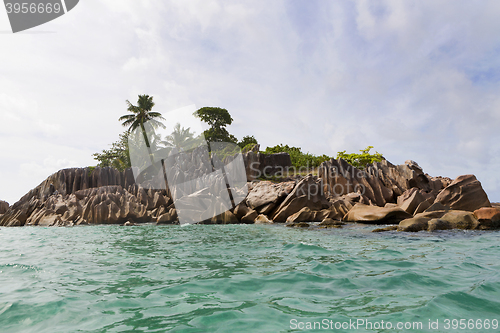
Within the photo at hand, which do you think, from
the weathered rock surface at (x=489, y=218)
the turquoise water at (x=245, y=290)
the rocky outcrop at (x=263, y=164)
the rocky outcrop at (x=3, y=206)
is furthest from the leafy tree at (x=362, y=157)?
the rocky outcrop at (x=3, y=206)

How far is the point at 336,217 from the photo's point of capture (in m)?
20.3

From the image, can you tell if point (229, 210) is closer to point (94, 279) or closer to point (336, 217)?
point (336, 217)

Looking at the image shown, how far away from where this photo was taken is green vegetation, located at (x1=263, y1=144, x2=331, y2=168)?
41000mm

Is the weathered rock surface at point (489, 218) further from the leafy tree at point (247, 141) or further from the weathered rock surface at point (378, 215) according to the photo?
the leafy tree at point (247, 141)

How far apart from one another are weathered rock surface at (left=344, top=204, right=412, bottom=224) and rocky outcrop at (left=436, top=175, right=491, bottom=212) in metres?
2.97

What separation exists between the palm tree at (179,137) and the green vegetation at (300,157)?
13.2m

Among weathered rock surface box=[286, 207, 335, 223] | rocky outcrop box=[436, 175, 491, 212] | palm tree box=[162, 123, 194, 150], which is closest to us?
rocky outcrop box=[436, 175, 491, 212]

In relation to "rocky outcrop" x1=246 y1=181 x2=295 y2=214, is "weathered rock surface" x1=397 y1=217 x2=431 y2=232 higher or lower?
lower

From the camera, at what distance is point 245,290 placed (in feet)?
15.8

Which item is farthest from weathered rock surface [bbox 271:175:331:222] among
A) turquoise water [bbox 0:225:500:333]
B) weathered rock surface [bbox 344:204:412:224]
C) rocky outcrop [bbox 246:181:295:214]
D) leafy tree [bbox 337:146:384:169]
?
leafy tree [bbox 337:146:384:169]

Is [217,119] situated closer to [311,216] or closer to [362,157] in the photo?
[362,157]

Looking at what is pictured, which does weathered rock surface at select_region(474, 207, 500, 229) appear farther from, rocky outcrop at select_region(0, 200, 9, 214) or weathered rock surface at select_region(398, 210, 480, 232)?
rocky outcrop at select_region(0, 200, 9, 214)

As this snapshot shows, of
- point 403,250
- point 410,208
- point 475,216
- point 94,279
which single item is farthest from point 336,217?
point 94,279

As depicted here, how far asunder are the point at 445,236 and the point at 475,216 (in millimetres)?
4584
